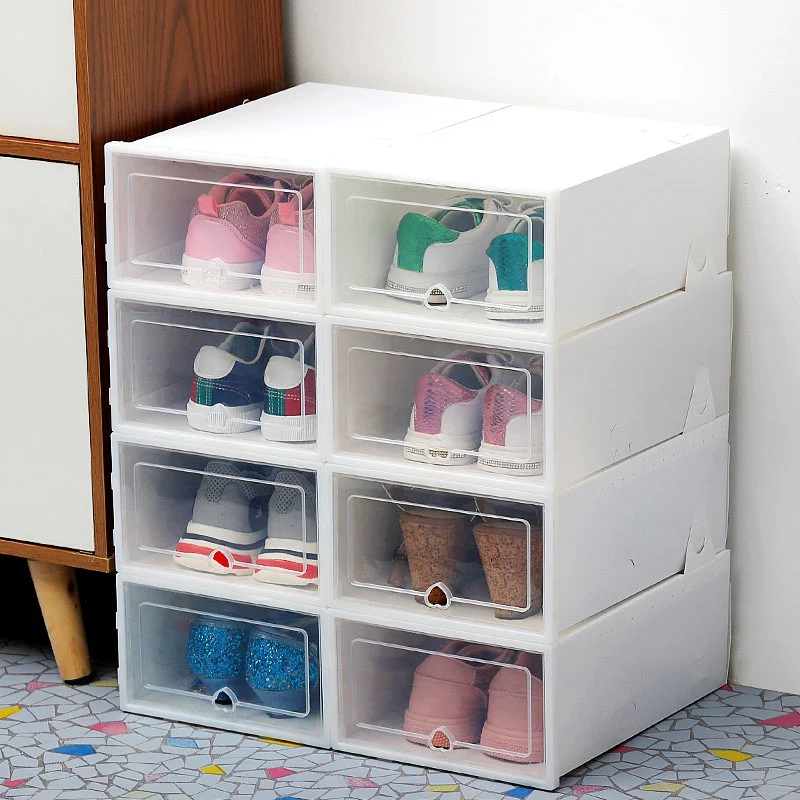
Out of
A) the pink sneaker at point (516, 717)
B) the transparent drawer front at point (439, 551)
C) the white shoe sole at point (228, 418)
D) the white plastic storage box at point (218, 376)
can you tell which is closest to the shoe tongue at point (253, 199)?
the white plastic storage box at point (218, 376)

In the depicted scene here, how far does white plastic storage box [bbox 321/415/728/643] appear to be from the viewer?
1.82 m

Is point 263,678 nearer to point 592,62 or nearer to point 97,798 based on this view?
point 97,798

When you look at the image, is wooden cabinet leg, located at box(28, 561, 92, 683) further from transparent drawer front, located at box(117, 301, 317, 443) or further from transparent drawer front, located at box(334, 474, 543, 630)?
transparent drawer front, located at box(334, 474, 543, 630)

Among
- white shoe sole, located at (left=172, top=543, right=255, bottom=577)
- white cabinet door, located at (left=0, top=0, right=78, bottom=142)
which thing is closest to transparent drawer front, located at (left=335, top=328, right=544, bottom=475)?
white shoe sole, located at (left=172, top=543, right=255, bottom=577)

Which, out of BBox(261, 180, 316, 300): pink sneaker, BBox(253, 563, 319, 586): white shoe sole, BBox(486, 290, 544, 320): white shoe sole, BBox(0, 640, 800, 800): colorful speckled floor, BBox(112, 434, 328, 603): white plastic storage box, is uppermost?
BBox(261, 180, 316, 300): pink sneaker

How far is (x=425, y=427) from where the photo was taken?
1.86 meters

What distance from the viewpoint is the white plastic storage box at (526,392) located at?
178 cm

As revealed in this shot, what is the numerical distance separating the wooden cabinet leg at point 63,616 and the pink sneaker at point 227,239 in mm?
467

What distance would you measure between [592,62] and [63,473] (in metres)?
0.85

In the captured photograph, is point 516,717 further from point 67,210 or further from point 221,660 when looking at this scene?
point 67,210

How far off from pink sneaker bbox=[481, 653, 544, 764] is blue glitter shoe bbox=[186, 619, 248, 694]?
33 cm

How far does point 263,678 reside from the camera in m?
1.99

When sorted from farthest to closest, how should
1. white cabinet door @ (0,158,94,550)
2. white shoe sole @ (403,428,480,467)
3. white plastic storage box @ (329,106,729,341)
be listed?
white cabinet door @ (0,158,94,550) → white shoe sole @ (403,428,480,467) → white plastic storage box @ (329,106,729,341)

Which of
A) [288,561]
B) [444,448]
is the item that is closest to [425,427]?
[444,448]
